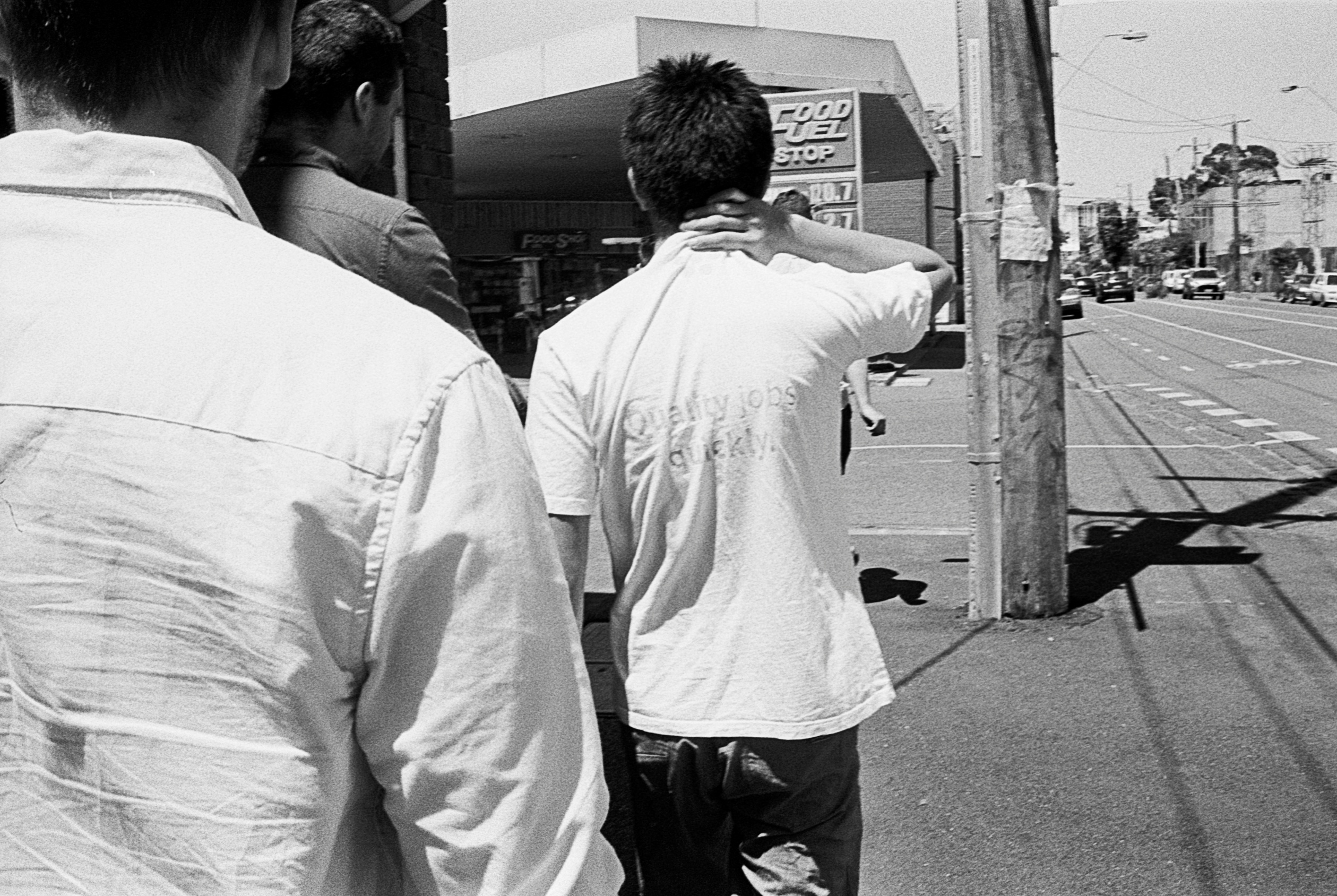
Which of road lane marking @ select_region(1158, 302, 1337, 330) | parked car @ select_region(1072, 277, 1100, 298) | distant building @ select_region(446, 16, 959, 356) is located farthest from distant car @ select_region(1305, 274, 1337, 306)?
distant building @ select_region(446, 16, 959, 356)

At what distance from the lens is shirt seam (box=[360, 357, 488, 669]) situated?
3.24 ft

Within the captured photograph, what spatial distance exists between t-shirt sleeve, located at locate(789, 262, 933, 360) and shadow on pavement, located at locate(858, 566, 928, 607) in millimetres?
4311

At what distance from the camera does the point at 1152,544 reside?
8.11 metres

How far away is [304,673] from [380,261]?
1.37 metres

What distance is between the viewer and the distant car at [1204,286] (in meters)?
79.3

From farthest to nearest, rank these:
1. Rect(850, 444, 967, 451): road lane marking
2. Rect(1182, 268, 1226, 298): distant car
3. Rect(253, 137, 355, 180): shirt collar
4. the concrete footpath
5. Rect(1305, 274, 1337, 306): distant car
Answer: Rect(1182, 268, 1226, 298): distant car → Rect(1305, 274, 1337, 306): distant car → Rect(850, 444, 967, 451): road lane marking → the concrete footpath → Rect(253, 137, 355, 180): shirt collar

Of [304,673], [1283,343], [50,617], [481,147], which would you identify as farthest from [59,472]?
[1283,343]

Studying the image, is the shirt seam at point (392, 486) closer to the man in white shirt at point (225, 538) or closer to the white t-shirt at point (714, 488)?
the man in white shirt at point (225, 538)

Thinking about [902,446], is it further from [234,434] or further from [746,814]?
[234,434]

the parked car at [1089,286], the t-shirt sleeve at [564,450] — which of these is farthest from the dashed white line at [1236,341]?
the parked car at [1089,286]

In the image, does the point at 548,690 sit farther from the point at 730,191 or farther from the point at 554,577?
the point at 730,191

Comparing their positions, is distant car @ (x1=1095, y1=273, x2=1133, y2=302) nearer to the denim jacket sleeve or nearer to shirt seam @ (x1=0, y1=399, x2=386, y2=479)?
the denim jacket sleeve

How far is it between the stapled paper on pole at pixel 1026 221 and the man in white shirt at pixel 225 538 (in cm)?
549

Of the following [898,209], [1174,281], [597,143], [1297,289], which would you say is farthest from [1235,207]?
[597,143]
